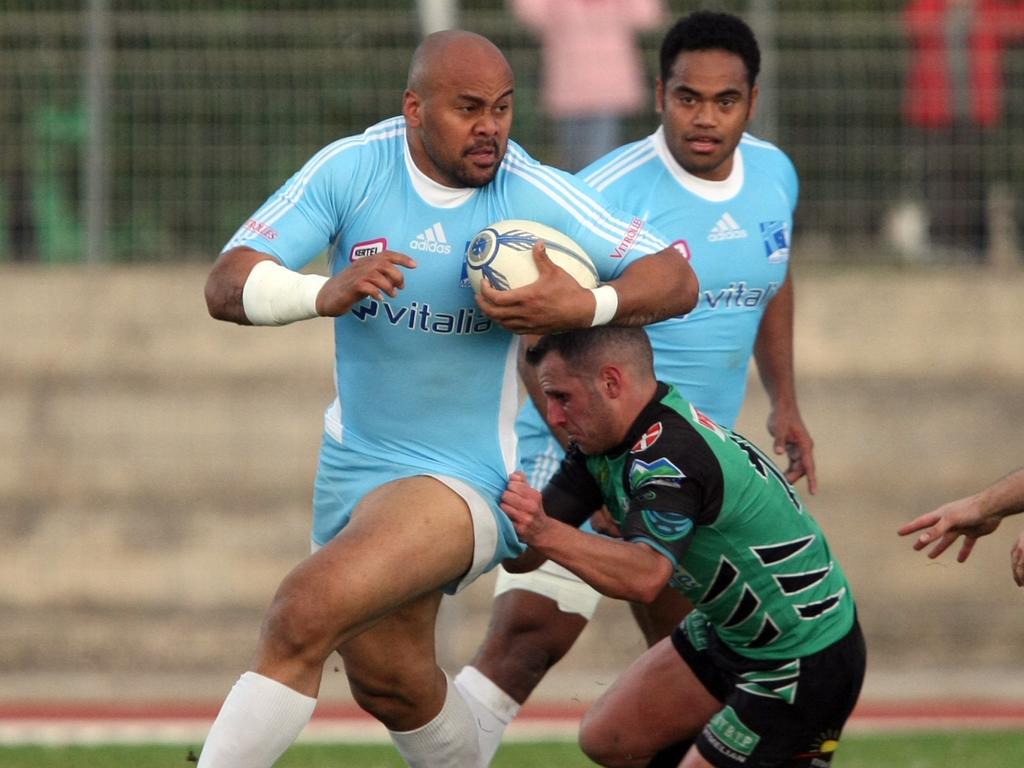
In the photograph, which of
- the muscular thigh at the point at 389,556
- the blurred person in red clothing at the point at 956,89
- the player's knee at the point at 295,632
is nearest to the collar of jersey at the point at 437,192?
the muscular thigh at the point at 389,556

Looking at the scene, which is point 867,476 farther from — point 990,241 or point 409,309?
point 409,309

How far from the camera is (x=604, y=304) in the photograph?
17.1 feet

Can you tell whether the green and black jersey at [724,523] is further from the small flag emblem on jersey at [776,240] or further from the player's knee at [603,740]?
the small flag emblem on jersey at [776,240]

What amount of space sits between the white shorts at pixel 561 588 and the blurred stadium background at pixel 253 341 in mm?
4310

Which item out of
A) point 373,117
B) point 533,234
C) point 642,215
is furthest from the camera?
point 373,117

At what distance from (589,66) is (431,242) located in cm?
577

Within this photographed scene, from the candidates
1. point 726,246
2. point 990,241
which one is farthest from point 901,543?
point 726,246

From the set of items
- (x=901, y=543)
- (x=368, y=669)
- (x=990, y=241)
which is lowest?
(x=901, y=543)

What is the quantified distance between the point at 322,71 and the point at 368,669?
6.08m

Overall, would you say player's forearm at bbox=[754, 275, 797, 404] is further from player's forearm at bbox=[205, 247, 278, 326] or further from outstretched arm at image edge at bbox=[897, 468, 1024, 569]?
player's forearm at bbox=[205, 247, 278, 326]

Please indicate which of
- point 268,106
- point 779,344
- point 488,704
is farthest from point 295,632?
point 268,106

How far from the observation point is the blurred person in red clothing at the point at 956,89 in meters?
11.0

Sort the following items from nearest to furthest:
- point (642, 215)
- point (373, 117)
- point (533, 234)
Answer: point (533, 234) < point (642, 215) < point (373, 117)

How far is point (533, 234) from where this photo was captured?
5.30 metres
